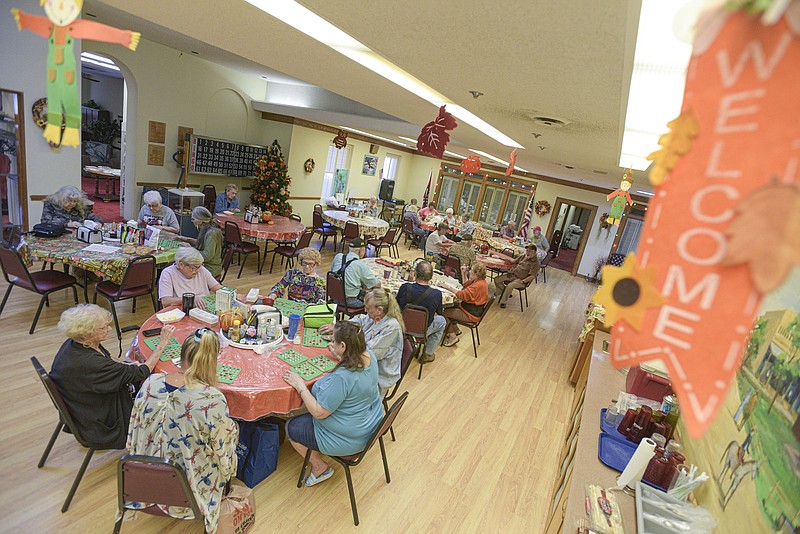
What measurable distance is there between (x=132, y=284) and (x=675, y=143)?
4781 mm

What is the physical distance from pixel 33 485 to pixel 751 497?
380 centimetres

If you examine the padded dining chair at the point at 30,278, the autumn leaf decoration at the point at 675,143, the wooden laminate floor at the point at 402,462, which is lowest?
the wooden laminate floor at the point at 402,462

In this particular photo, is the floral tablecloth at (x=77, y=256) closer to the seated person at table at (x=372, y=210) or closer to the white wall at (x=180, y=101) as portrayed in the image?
the white wall at (x=180, y=101)

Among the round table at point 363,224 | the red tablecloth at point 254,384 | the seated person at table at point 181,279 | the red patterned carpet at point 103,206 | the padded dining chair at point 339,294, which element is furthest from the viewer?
the round table at point 363,224

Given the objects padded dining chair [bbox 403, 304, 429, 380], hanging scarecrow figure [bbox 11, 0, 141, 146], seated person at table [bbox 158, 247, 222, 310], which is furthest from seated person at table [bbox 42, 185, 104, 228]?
hanging scarecrow figure [bbox 11, 0, 141, 146]

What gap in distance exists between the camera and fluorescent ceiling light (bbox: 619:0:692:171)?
115 centimetres

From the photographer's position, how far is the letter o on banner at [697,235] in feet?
1.73

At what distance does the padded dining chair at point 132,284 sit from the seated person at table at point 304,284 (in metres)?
1.35

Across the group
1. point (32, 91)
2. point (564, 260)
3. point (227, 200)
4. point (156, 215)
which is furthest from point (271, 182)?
point (564, 260)

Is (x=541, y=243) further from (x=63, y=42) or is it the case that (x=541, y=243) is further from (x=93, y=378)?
(x=63, y=42)

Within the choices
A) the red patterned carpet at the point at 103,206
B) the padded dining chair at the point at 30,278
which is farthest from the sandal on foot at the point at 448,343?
the red patterned carpet at the point at 103,206

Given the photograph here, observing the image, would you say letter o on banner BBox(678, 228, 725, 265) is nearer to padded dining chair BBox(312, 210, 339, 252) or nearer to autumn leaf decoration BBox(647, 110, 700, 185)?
autumn leaf decoration BBox(647, 110, 700, 185)

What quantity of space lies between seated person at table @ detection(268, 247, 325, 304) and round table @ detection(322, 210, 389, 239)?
4330 mm

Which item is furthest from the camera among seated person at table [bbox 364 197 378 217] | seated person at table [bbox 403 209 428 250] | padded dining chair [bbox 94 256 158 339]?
seated person at table [bbox 364 197 378 217]
